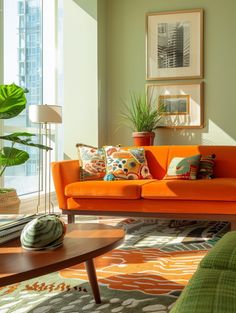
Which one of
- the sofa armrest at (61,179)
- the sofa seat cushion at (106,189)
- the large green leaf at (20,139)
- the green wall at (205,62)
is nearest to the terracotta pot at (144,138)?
the green wall at (205,62)

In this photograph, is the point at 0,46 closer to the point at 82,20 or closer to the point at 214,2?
the point at 82,20

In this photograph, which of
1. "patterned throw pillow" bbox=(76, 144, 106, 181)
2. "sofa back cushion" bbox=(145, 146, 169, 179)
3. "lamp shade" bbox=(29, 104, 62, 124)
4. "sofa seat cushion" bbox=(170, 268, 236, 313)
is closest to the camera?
"sofa seat cushion" bbox=(170, 268, 236, 313)

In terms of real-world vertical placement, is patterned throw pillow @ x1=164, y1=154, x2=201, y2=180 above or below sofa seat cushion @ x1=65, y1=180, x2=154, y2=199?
above

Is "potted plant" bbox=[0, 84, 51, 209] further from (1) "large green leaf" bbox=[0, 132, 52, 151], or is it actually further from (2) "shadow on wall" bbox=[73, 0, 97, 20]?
(2) "shadow on wall" bbox=[73, 0, 97, 20]

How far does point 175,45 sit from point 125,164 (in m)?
1.99

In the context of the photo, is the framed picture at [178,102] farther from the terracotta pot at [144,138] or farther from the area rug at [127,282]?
the area rug at [127,282]

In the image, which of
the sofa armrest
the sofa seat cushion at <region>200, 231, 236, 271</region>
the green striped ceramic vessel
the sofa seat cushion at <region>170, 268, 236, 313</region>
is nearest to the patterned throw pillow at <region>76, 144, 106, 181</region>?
the sofa armrest

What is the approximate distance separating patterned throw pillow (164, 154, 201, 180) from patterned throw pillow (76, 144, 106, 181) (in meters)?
0.70

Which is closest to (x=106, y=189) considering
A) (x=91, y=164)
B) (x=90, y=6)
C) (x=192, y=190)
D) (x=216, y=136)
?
(x=91, y=164)

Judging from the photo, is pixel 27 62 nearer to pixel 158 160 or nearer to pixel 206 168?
pixel 158 160

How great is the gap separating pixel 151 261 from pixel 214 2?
3.66 m

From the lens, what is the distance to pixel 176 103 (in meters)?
5.53

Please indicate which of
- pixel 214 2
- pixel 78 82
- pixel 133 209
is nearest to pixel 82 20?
pixel 78 82

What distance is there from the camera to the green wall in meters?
5.36
